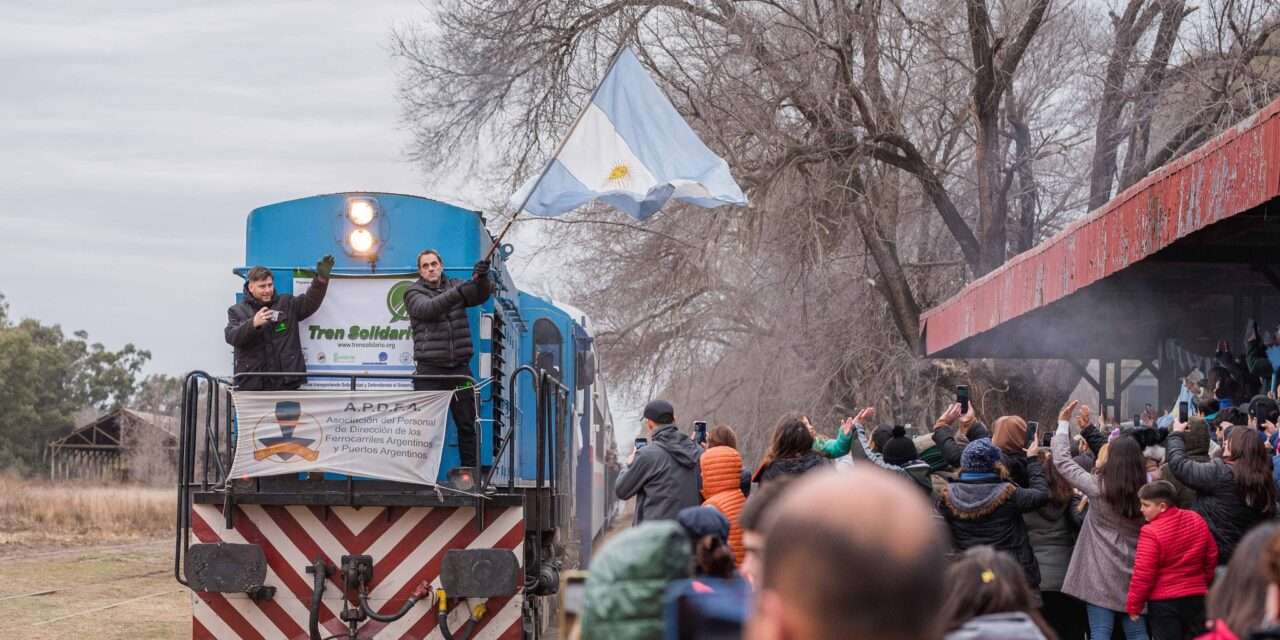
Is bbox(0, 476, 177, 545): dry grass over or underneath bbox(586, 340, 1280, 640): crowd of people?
underneath

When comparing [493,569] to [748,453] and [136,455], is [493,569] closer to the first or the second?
[748,453]

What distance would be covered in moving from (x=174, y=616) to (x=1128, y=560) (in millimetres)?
11049

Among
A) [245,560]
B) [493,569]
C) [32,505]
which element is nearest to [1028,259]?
[493,569]

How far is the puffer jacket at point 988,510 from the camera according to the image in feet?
28.8

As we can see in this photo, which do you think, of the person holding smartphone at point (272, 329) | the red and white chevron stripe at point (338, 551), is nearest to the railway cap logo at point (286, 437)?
the red and white chevron stripe at point (338, 551)

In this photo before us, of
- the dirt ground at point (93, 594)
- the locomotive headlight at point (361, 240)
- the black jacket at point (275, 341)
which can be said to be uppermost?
the locomotive headlight at point (361, 240)

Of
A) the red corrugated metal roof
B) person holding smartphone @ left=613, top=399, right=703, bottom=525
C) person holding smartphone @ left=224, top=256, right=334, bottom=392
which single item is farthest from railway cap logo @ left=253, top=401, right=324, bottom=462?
the red corrugated metal roof

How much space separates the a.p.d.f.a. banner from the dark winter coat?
2.27 meters

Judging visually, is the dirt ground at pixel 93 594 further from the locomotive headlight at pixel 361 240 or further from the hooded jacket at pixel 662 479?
the hooded jacket at pixel 662 479

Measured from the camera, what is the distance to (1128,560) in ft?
28.6

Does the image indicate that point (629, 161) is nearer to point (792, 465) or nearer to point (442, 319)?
point (442, 319)

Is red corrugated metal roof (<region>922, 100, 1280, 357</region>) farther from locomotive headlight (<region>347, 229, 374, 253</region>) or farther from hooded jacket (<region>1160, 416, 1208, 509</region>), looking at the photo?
locomotive headlight (<region>347, 229, 374, 253</region>)

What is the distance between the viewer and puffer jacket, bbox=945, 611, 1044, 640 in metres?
3.84

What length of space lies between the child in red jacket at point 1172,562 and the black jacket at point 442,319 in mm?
4413
